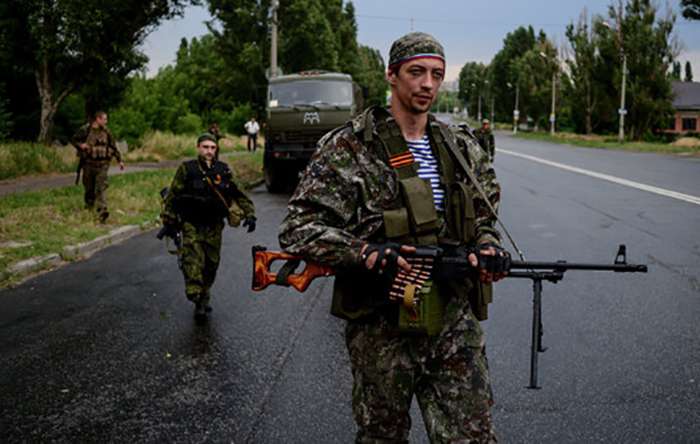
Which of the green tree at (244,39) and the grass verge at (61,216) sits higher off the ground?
the green tree at (244,39)

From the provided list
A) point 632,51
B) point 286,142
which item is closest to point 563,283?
point 286,142

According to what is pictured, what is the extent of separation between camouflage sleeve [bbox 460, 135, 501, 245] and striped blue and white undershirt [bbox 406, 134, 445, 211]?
130 mm

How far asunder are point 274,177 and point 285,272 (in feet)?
49.9

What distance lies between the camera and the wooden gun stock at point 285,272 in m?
2.82

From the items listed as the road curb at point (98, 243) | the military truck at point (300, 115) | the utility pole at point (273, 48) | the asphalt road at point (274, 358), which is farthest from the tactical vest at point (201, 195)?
the utility pole at point (273, 48)

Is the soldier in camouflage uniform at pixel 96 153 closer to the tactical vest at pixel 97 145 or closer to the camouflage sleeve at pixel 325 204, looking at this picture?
the tactical vest at pixel 97 145

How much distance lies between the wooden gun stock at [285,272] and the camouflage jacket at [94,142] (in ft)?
30.7

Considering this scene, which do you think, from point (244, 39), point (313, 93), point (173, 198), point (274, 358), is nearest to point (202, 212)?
point (173, 198)

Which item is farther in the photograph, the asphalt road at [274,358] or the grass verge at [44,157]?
the grass verge at [44,157]

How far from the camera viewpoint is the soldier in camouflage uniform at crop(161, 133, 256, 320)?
6477mm

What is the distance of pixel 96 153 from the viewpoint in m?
11.6

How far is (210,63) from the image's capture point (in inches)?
2231

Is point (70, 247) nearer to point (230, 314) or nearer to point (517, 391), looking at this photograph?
point (230, 314)

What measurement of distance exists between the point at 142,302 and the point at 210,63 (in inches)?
2038
